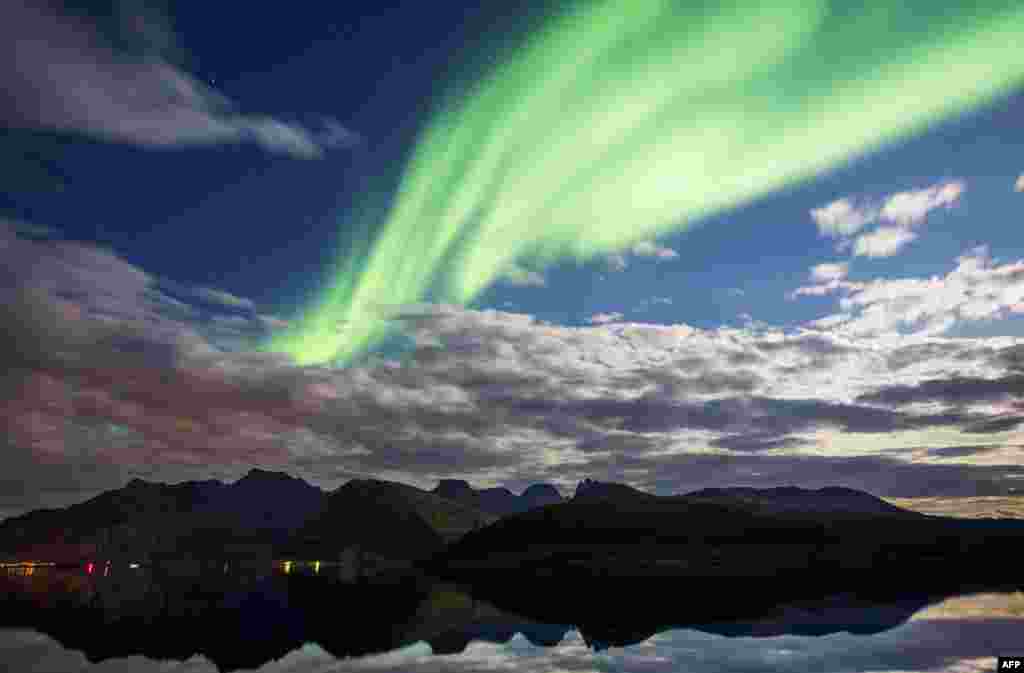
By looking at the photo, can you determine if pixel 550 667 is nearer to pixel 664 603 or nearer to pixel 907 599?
pixel 664 603

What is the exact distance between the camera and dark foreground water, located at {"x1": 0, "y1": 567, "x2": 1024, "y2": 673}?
63094 millimetres

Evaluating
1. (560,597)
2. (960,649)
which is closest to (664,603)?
(560,597)

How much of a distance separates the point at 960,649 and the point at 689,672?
2973 cm

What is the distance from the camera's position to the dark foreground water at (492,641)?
63.1 meters

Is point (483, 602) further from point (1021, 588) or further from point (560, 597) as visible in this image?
point (1021, 588)

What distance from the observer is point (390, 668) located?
61719 millimetres

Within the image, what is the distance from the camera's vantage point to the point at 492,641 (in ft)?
261

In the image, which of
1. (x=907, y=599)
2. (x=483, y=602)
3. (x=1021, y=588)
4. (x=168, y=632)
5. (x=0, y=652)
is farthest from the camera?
(x=1021, y=588)

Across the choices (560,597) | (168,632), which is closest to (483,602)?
(560,597)

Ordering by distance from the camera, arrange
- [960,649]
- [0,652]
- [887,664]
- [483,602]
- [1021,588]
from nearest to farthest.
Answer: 1. [887,664]
2. [960,649]
3. [0,652]
4. [483,602]
5. [1021,588]

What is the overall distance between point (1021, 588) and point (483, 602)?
124913 mm

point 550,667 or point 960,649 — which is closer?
point 550,667

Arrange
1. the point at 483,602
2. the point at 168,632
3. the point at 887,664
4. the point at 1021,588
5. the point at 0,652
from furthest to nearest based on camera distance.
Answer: the point at 1021,588 → the point at 483,602 → the point at 168,632 → the point at 0,652 → the point at 887,664

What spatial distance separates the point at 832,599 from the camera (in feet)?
454
